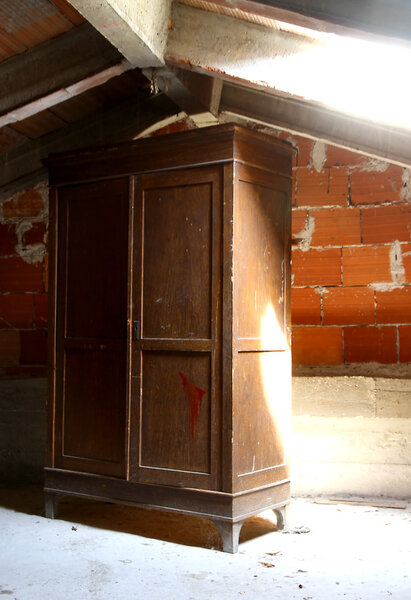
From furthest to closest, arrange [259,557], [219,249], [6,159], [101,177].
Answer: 1. [6,159]
2. [101,177]
3. [219,249]
4. [259,557]

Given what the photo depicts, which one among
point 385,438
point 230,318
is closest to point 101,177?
point 230,318

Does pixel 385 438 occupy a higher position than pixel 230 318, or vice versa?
pixel 230 318

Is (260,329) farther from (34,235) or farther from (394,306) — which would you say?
(34,235)

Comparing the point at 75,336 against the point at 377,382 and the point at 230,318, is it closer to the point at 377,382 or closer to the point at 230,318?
the point at 230,318

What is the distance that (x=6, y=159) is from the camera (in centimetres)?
410

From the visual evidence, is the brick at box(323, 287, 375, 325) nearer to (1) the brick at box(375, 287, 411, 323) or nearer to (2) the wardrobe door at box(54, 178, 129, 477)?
(1) the brick at box(375, 287, 411, 323)

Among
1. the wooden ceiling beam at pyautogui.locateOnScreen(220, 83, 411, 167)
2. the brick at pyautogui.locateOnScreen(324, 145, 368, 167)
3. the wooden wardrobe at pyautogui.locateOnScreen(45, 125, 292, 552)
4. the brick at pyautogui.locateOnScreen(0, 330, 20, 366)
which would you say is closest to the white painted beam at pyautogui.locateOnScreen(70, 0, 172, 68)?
the wooden wardrobe at pyautogui.locateOnScreen(45, 125, 292, 552)

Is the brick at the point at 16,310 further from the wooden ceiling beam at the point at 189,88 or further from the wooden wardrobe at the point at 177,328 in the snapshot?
the wooden ceiling beam at the point at 189,88

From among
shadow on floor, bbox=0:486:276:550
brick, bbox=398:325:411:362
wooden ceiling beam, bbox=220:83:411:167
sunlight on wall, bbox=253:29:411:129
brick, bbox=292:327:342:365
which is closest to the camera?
sunlight on wall, bbox=253:29:411:129

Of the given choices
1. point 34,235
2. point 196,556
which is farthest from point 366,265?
point 34,235

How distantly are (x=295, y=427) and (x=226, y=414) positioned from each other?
3.38 feet

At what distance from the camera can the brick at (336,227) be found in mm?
3707

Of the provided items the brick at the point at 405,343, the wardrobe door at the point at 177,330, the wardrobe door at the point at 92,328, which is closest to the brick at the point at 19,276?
the wardrobe door at the point at 92,328

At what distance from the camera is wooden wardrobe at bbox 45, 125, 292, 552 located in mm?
2891
